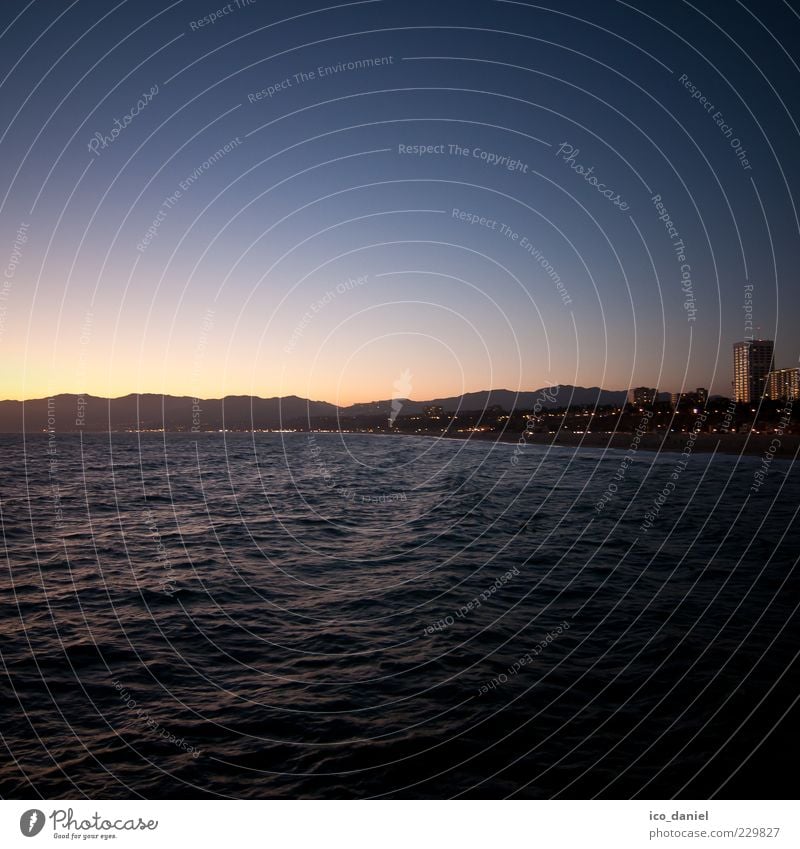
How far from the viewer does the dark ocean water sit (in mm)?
7781

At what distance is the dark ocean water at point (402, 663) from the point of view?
778 centimetres

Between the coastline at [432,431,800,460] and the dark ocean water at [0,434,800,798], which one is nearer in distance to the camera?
the dark ocean water at [0,434,800,798]

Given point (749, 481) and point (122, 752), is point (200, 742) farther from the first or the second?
point (749, 481)

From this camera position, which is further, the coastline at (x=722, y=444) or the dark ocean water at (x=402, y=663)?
the coastline at (x=722, y=444)

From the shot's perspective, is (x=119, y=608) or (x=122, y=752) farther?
(x=119, y=608)

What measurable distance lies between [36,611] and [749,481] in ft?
190

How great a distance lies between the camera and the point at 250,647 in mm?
12617

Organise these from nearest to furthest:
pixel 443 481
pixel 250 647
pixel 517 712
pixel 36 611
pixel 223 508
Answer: pixel 517 712 < pixel 250 647 < pixel 36 611 < pixel 223 508 < pixel 443 481

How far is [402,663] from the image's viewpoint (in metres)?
11.6

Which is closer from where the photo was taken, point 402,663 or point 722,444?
point 402,663

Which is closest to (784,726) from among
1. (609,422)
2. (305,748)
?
(305,748)
